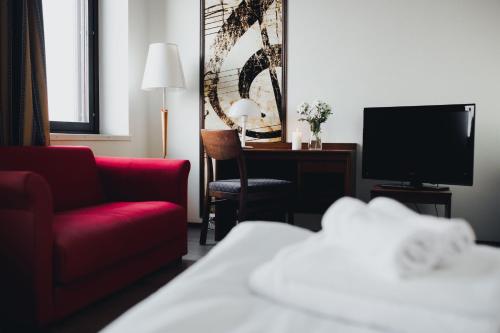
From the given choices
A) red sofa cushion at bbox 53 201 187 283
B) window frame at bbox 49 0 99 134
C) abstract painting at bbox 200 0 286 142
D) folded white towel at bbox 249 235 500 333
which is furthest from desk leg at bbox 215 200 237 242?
folded white towel at bbox 249 235 500 333

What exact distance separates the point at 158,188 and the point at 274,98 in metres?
1.50

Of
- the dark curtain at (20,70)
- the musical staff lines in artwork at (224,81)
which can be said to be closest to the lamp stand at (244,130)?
the musical staff lines in artwork at (224,81)

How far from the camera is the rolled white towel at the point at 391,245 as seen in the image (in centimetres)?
64

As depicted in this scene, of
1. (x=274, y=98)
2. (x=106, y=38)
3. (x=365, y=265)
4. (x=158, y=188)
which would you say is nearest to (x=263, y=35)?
(x=274, y=98)

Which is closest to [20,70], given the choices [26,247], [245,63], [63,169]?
[63,169]

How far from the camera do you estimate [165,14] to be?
416 cm

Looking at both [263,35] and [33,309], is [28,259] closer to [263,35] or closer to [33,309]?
[33,309]

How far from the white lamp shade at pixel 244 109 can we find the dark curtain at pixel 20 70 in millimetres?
1518

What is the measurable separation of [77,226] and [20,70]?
1191 mm

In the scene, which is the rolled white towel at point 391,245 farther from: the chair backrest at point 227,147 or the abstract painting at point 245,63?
the abstract painting at point 245,63

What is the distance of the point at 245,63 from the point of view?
3918 mm

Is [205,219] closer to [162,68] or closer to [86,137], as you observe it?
[86,137]

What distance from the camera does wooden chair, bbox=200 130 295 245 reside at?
3045mm

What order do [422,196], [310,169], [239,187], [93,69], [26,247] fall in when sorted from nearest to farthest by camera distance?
[26,247], [422,196], [239,187], [310,169], [93,69]
